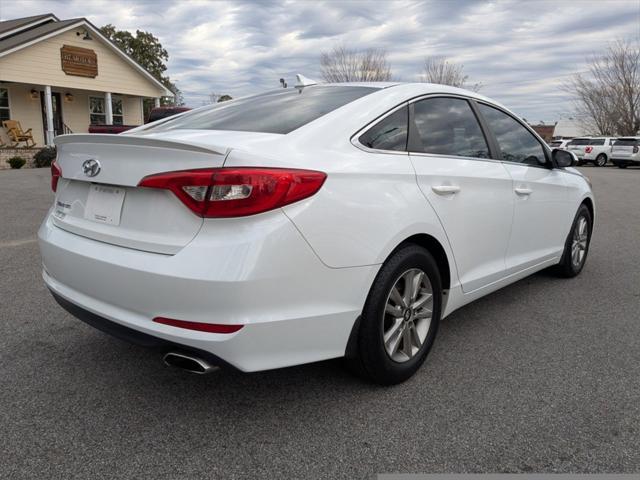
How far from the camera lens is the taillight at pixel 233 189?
7.01ft

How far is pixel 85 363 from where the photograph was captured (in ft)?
10.2

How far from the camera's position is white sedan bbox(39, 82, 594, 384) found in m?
2.15

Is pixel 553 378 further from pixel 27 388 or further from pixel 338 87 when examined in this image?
pixel 27 388

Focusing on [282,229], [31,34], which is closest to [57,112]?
[31,34]

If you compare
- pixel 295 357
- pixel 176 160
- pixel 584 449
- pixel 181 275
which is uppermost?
pixel 176 160

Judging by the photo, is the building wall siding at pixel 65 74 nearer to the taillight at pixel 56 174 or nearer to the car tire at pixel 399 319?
the taillight at pixel 56 174

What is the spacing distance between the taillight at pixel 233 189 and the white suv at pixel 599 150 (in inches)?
1237

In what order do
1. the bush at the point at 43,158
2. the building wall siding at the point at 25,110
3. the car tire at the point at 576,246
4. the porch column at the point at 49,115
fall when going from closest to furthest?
1. the car tire at the point at 576,246
2. the bush at the point at 43,158
3. the porch column at the point at 49,115
4. the building wall siding at the point at 25,110

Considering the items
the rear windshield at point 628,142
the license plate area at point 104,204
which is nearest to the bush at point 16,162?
the license plate area at point 104,204

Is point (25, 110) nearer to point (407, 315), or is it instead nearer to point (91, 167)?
point (91, 167)

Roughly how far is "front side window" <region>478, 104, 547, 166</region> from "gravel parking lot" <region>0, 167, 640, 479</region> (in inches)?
46.8

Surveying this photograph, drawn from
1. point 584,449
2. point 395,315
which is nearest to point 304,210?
point 395,315

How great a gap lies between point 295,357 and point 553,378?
1545 mm

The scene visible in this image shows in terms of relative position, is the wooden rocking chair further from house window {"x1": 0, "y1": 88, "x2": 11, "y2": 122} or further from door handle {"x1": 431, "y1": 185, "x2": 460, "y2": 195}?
door handle {"x1": 431, "y1": 185, "x2": 460, "y2": 195}
